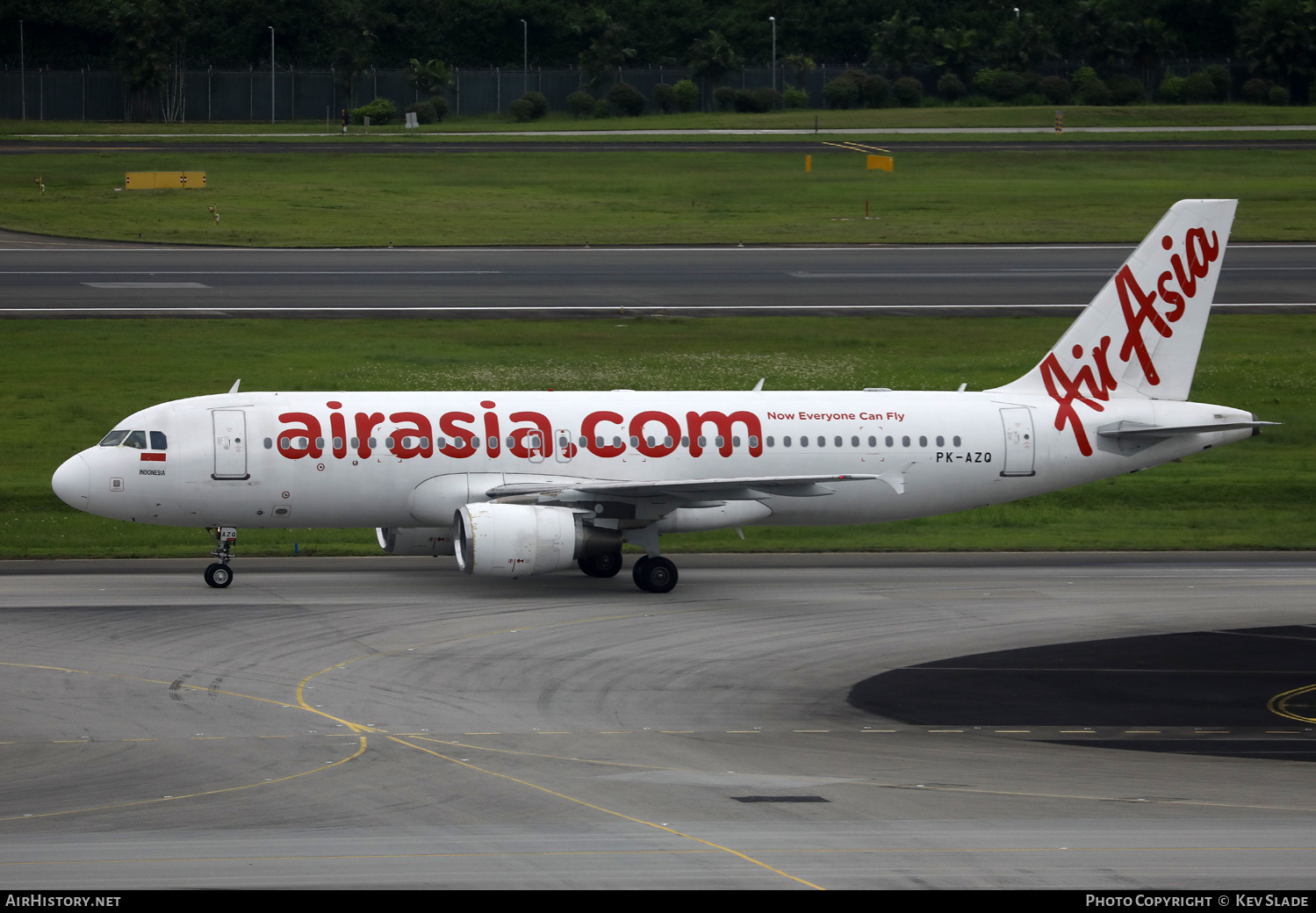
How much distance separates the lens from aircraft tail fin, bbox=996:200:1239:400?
40.4m

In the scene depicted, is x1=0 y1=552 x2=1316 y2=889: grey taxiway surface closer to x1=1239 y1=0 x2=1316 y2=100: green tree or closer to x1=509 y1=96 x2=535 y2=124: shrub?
x1=509 y1=96 x2=535 y2=124: shrub

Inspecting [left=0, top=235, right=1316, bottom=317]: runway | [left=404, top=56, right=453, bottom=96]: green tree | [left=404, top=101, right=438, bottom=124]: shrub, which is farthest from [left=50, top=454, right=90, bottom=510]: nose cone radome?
[left=404, top=56, right=453, bottom=96]: green tree

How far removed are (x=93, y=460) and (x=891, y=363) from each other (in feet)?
105

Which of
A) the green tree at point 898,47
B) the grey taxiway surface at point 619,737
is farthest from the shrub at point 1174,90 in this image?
the grey taxiway surface at point 619,737

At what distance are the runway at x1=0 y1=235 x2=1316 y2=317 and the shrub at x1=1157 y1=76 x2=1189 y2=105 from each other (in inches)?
2992

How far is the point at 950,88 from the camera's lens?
15825 cm

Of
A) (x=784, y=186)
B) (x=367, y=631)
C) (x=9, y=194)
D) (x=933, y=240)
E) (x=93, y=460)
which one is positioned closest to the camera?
(x=367, y=631)

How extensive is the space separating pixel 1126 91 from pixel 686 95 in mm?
42100

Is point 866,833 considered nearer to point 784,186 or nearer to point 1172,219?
point 1172,219

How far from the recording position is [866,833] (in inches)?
806

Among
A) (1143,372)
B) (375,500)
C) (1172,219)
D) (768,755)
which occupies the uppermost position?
(1172,219)

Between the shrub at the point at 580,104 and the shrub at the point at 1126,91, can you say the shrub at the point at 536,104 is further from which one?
the shrub at the point at 1126,91

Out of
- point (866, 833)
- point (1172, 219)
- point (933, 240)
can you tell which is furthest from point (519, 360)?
point (866, 833)

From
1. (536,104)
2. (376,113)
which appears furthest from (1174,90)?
(376,113)
